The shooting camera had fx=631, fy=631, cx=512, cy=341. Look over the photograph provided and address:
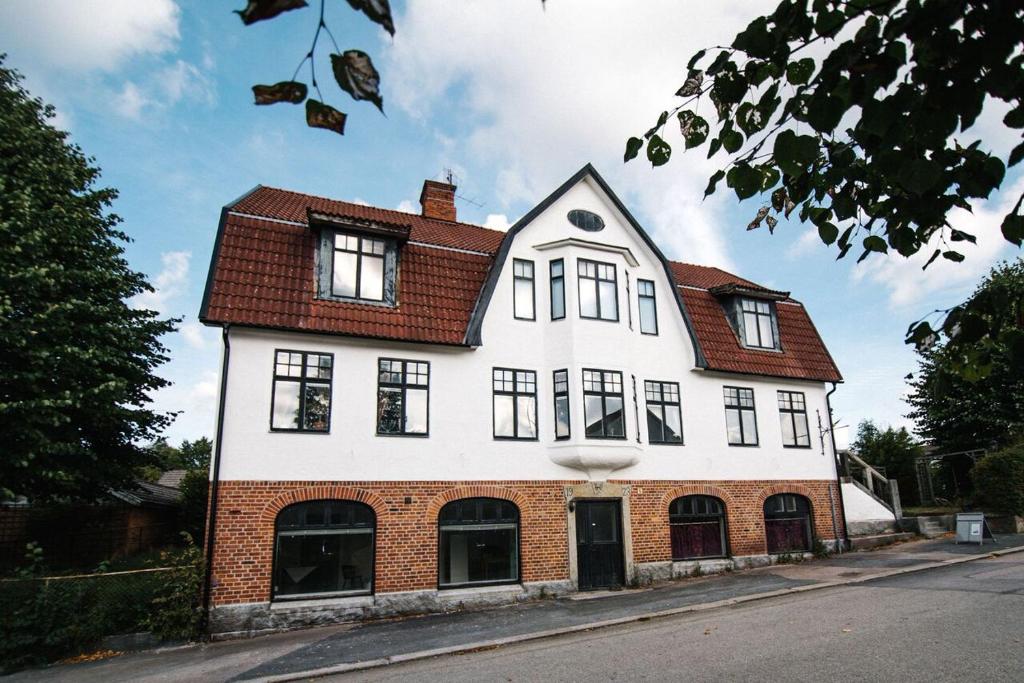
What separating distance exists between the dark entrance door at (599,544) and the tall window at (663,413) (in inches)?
87.3

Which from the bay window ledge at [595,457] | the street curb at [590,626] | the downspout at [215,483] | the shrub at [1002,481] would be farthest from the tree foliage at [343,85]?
the shrub at [1002,481]

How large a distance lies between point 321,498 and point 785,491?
12682 mm

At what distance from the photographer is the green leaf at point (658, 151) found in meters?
Result: 3.49

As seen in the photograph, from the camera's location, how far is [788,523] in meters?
17.8

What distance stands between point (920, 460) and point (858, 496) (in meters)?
7.99

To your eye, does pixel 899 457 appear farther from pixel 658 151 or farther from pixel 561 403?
pixel 658 151

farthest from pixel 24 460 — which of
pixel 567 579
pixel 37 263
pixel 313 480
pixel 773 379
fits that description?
pixel 773 379

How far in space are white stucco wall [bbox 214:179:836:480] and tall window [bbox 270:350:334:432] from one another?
0.17m

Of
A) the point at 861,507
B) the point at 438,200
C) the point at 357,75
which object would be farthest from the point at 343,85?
the point at 861,507

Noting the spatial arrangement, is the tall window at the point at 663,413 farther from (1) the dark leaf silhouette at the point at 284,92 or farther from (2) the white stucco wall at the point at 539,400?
(1) the dark leaf silhouette at the point at 284,92

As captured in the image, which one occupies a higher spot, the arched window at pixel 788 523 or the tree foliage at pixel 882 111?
the tree foliage at pixel 882 111

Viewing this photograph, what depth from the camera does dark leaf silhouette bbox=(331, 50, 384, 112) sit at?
2.18m

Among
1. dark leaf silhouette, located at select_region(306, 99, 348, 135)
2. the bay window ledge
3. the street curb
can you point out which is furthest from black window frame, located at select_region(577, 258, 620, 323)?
dark leaf silhouette, located at select_region(306, 99, 348, 135)

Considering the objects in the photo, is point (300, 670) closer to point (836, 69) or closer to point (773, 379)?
point (836, 69)
